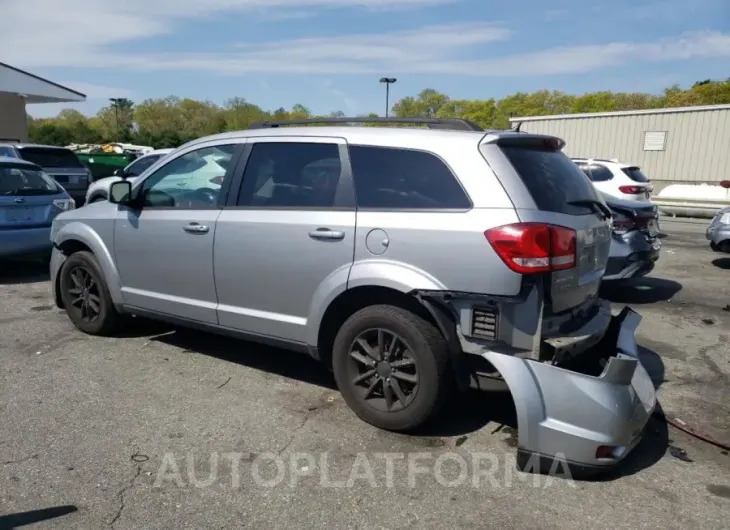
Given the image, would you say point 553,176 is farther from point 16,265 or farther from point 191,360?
point 16,265

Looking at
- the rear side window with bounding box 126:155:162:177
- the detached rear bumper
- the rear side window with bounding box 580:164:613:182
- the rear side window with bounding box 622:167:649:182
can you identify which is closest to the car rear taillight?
the detached rear bumper

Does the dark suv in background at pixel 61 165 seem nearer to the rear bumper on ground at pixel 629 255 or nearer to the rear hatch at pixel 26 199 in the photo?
the rear hatch at pixel 26 199

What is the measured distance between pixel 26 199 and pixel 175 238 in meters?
4.43

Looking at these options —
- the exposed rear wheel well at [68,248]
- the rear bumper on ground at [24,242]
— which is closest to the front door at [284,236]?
the exposed rear wheel well at [68,248]

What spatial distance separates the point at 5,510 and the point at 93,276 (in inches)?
109

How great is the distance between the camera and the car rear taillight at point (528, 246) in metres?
3.36

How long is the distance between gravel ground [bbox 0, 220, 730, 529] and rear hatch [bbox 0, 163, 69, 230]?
3.08 meters

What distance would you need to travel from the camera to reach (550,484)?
3352 millimetres

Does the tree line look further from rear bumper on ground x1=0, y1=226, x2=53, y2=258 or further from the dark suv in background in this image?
rear bumper on ground x1=0, y1=226, x2=53, y2=258

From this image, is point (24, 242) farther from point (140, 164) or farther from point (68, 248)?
point (140, 164)

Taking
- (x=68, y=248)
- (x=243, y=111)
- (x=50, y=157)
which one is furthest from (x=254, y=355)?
(x=243, y=111)

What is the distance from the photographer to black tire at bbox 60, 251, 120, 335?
17.9 feet

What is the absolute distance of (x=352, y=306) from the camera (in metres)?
4.04

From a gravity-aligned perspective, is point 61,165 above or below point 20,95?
below
